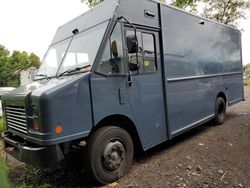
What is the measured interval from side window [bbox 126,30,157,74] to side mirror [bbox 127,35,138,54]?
9 centimetres

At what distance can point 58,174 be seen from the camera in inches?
166

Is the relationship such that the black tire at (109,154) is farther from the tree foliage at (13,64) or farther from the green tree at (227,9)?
the tree foliage at (13,64)

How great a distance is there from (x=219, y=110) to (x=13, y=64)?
147 ft

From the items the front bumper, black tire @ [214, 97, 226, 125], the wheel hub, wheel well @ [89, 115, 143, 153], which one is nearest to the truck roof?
wheel well @ [89, 115, 143, 153]

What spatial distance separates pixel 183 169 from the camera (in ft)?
13.0

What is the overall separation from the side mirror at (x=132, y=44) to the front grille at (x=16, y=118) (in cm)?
188

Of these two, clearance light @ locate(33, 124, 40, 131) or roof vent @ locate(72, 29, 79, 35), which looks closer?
clearance light @ locate(33, 124, 40, 131)

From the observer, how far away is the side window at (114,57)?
365 centimetres

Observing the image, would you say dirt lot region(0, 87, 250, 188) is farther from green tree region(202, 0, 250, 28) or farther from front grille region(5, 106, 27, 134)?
green tree region(202, 0, 250, 28)

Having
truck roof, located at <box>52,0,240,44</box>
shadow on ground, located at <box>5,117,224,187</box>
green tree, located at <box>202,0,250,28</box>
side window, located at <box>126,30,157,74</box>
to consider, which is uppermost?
green tree, located at <box>202,0,250,28</box>

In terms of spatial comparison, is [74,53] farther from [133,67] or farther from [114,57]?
[133,67]

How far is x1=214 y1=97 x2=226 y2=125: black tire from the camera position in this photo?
6785 mm

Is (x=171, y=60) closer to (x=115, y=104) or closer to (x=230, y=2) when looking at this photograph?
(x=115, y=104)

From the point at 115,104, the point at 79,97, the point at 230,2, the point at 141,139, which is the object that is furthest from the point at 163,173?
the point at 230,2
